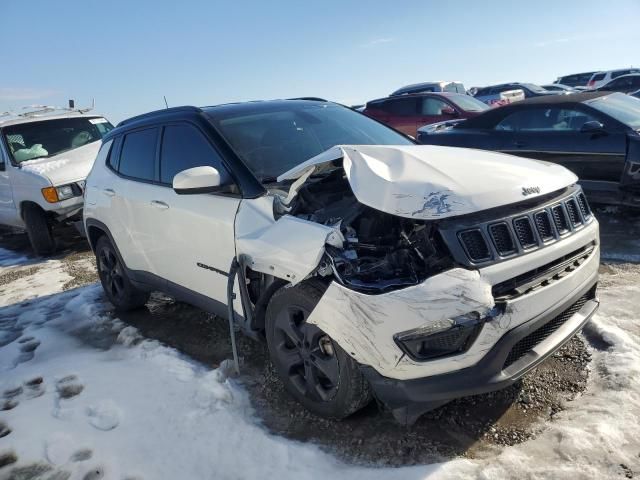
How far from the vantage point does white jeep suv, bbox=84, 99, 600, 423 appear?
216 centimetres

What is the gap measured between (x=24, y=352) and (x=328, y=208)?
296cm

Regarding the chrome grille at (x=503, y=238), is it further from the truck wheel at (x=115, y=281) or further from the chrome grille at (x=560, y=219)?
the truck wheel at (x=115, y=281)

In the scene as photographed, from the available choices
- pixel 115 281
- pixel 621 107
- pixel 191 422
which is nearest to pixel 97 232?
pixel 115 281

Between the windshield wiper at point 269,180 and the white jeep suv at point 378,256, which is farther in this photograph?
the windshield wiper at point 269,180

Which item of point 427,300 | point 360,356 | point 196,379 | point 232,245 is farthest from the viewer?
point 196,379

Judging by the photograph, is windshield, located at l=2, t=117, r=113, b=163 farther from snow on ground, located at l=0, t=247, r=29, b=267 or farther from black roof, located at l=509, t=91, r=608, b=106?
black roof, located at l=509, t=91, r=608, b=106

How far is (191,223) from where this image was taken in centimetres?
335

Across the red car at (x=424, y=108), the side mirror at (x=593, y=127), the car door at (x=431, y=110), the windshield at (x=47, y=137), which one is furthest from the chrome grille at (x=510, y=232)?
the car door at (x=431, y=110)

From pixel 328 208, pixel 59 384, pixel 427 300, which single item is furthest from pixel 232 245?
pixel 59 384

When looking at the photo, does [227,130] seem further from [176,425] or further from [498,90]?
[498,90]

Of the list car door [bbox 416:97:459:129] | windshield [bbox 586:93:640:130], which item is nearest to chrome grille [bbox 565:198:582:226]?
windshield [bbox 586:93:640:130]

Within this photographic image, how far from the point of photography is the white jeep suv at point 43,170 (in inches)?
286

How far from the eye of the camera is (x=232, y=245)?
9.93 feet

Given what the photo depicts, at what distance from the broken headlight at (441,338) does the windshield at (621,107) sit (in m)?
4.74
